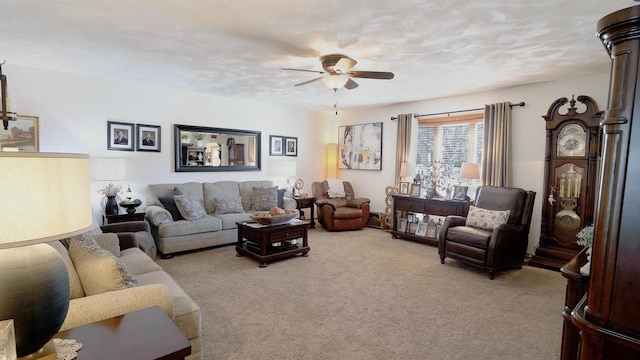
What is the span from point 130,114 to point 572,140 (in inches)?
232

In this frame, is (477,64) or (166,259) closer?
(477,64)

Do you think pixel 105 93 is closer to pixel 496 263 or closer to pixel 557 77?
pixel 496 263

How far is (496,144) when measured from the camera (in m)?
4.66

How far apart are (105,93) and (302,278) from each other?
12.2 feet

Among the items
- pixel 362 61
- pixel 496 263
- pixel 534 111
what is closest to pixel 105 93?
pixel 362 61

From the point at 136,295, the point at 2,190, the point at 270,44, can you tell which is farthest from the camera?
the point at 270,44

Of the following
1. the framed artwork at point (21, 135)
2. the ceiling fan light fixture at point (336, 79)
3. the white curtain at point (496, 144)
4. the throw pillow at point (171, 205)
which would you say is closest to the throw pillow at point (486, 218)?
the white curtain at point (496, 144)

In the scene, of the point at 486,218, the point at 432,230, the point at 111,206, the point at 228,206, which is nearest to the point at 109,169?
the point at 111,206

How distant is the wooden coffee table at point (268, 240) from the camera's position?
394 cm

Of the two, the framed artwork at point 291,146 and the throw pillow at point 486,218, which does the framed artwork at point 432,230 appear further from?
the framed artwork at point 291,146

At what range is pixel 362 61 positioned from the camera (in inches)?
136

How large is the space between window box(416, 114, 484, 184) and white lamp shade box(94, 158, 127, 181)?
4726mm

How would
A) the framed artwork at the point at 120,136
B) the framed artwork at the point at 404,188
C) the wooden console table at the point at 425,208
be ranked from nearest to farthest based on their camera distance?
the framed artwork at the point at 120,136 → the wooden console table at the point at 425,208 → the framed artwork at the point at 404,188

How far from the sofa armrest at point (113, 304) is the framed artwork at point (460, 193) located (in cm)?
433
